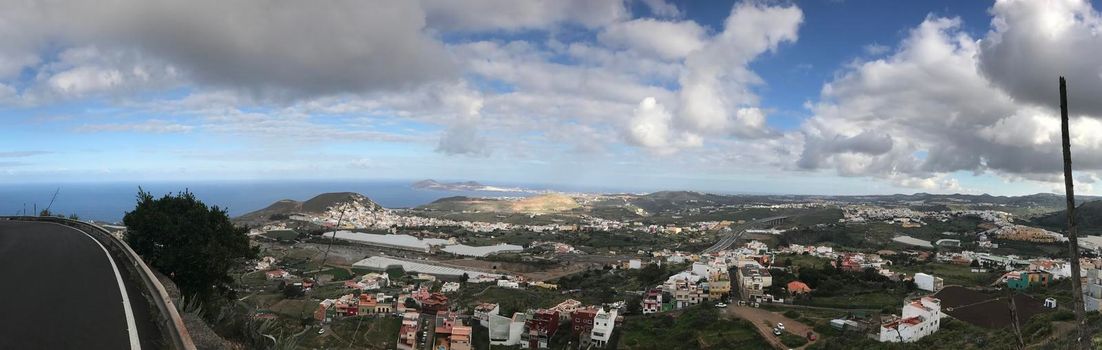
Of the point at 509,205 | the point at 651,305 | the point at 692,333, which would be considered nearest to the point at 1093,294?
the point at 692,333

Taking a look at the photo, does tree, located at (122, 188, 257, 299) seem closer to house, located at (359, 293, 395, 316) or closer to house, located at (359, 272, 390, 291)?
house, located at (359, 293, 395, 316)

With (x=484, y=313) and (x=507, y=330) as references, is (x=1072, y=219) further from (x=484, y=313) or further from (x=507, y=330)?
(x=484, y=313)

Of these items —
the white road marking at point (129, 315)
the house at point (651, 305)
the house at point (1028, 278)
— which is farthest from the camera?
the house at point (1028, 278)

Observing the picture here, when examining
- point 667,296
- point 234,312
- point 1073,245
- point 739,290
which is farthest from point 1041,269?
point 234,312

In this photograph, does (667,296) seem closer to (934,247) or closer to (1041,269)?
(1041,269)

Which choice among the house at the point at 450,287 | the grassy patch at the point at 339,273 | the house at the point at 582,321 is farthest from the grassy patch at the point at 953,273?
the grassy patch at the point at 339,273

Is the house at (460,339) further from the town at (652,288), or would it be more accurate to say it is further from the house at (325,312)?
the house at (325,312)

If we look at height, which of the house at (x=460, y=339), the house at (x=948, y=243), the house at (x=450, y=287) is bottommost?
the house at (x=450, y=287)
